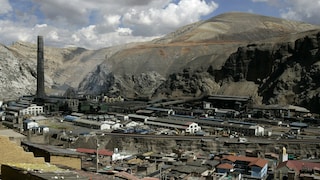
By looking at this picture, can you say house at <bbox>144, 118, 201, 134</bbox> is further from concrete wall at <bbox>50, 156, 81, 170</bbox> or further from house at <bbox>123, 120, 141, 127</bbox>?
concrete wall at <bbox>50, 156, 81, 170</bbox>

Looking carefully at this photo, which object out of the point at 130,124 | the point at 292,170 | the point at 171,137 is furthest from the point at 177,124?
the point at 292,170

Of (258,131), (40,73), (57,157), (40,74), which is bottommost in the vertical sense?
(258,131)

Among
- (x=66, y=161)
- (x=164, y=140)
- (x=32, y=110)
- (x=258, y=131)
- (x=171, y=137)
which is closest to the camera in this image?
(x=66, y=161)

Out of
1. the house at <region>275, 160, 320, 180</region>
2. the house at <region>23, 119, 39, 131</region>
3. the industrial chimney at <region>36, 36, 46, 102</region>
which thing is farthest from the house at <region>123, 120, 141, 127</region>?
the industrial chimney at <region>36, 36, 46, 102</region>

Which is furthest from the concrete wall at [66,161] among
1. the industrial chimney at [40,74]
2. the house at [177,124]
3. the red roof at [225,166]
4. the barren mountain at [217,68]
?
the industrial chimney at [40,74]

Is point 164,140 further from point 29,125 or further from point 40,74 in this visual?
point 40,74

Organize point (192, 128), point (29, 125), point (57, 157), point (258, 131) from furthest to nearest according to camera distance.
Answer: point (192, 128) < point (29, 125) < point (258, 131) < point (57, 157)
